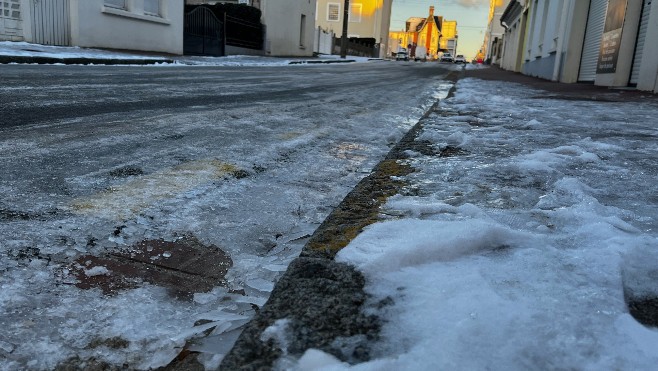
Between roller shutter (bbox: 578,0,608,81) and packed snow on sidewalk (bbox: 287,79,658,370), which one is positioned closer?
packed snow on sidewalk (bbox: 287,79,658,370)

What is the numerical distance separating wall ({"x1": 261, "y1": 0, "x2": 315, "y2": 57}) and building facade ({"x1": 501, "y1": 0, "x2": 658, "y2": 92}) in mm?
12122

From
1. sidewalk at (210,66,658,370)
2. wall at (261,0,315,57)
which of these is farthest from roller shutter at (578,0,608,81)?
wall at (261,0,315,57)

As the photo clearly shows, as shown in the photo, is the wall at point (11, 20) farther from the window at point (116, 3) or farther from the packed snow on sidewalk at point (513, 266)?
the packed snow on sidewalk at point (513, 266)

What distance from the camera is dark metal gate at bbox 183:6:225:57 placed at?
18828 mm

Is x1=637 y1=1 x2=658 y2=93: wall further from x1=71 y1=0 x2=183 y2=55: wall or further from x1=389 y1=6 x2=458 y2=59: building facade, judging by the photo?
x1=389 y1=6 x2=458 y2=59: building facade

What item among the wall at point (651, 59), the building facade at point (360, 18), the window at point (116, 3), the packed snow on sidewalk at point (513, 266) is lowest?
the packed snow on sidewalk at point (513, 266)

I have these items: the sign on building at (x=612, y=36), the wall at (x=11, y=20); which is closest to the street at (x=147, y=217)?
the sign on building at (x=612, y=36)

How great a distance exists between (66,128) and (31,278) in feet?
7.25

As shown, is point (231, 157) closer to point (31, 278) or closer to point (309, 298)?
point (31, 278)

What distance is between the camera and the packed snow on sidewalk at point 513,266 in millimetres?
942

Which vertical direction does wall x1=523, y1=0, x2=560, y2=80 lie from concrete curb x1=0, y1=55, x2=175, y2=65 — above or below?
above

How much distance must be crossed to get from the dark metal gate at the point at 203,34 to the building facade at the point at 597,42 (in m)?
12.3

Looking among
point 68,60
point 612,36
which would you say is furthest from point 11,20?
point 612,36

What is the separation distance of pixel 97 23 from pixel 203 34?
19.5 feet
